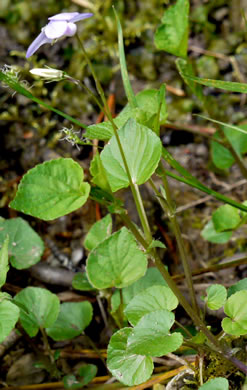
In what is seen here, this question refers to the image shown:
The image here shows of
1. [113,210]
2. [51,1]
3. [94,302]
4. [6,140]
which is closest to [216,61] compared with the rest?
[51,1]

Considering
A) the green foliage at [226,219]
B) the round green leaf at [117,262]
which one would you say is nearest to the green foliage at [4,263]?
the round green leaf at [117,262]

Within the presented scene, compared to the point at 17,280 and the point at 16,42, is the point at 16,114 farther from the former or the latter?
the point at 17,280

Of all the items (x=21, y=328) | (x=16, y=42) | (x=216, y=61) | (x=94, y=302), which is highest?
(x=16, y=42)

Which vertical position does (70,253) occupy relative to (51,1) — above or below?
below

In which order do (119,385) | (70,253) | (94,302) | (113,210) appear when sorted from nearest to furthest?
(113,210) → (119,385) → (94,302) → (70,253)

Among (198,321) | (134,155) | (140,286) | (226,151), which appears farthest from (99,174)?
(226,151)

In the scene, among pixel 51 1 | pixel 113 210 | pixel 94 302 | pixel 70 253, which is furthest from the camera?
pixel 51 1
